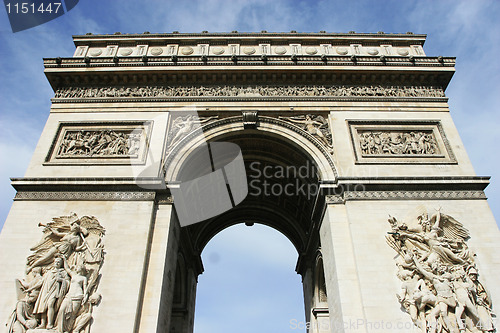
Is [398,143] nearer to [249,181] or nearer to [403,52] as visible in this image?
[403,52]

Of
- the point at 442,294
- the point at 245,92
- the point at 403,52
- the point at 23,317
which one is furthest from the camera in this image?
the point at 403,52

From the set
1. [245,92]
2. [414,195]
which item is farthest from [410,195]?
[245,92]

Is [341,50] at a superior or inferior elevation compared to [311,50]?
inferior

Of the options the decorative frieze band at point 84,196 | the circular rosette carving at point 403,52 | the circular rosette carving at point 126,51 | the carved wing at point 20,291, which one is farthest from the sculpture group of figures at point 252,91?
the carved wing at point 20,291

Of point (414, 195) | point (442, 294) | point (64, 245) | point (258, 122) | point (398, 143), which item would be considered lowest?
point (442, 294)

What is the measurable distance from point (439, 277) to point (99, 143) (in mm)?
11804

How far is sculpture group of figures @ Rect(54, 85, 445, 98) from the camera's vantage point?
15.4 m

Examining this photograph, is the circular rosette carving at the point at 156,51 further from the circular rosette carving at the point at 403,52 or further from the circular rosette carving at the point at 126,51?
the circular rosette carving at the point at 403,52

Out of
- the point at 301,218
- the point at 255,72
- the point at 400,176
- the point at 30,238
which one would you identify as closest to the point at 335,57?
the point at 255,72

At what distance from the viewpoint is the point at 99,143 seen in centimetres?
1414

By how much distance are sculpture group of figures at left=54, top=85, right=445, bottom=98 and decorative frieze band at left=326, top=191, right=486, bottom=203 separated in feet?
14.8

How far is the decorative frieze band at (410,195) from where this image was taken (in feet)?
41.3

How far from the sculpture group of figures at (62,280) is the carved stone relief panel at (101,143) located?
2.52 m

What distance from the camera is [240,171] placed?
17.2m
